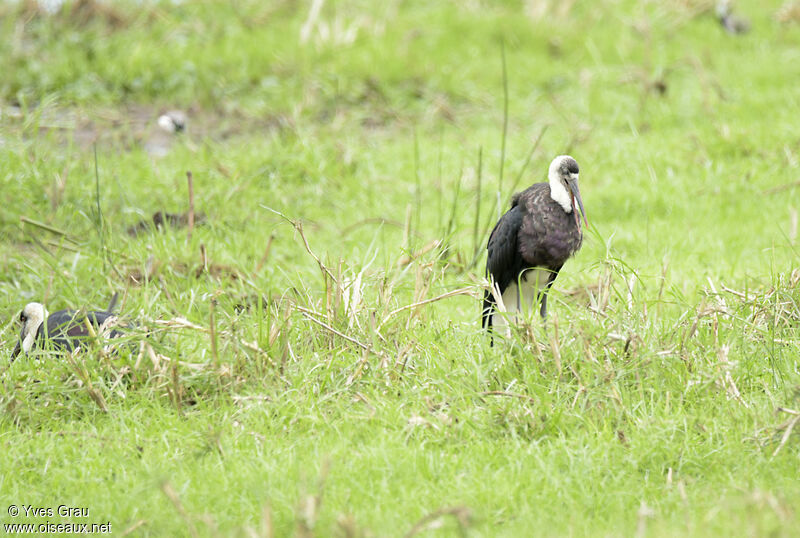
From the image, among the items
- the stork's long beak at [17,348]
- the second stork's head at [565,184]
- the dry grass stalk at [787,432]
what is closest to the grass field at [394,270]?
A: the dry grass stalk at [787,432]

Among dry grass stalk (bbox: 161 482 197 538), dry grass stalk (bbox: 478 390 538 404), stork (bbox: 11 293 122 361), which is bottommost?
stork (bbox: 11 293 122 361)

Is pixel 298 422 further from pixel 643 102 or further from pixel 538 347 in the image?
pixel 643 102

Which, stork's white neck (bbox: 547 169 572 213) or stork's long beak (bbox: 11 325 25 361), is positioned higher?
stork's white neck (bbox: 547 169 572 213)

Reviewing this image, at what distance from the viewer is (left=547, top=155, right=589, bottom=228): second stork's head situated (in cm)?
472

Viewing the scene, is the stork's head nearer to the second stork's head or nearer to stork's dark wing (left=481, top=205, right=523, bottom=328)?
stork's dark wing (left=481, top=205, right=523, bottom=328)

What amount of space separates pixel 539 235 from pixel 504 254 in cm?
24

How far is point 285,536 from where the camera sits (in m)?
3.24

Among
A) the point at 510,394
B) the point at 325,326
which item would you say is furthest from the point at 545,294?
the point at 325,326

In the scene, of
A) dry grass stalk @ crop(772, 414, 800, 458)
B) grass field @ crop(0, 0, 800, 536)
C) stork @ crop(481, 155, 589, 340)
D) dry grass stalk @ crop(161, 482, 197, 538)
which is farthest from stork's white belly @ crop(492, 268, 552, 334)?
dry grass stalk @ crop(161, 482, 197, 538)

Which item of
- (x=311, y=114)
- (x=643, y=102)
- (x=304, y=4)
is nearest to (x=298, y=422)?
(x=311, y=114)

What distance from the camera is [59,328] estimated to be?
185 inches

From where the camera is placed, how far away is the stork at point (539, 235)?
4.66 meters

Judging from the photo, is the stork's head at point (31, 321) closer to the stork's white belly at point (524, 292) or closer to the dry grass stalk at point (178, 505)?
the dry grass stalk at point (178, 505)

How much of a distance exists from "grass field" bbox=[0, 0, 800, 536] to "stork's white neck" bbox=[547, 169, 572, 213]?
409 millimetres
